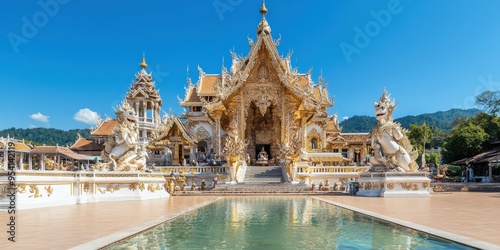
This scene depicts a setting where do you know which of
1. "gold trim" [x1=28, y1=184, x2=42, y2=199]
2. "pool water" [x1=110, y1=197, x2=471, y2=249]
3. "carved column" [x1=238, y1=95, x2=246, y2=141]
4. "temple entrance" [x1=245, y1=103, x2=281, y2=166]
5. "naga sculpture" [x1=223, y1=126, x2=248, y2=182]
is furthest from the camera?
"temple entrance" [x1=245, y1=103, x2=281, y2=166]

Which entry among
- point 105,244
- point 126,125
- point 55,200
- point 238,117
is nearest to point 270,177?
point 238,117

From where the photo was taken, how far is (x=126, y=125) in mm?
12461

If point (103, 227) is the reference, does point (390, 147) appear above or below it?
above

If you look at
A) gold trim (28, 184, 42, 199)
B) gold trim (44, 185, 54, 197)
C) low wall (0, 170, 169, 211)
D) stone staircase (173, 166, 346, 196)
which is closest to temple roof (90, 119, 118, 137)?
stone staircase (173, 166, 346, 196)

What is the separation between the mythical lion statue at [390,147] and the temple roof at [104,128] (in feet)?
102

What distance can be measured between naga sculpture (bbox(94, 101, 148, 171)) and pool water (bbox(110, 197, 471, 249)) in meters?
5.62

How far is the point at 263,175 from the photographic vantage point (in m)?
19.8

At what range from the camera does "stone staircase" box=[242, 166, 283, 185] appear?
18869 mm

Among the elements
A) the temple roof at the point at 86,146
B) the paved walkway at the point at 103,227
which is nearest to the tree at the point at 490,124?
the paved walkway at the point at 103,227

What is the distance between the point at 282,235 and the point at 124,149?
8379 millimetres

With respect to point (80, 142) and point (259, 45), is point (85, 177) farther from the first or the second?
point (80, 142)

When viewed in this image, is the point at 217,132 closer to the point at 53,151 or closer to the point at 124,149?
the point at 124,149

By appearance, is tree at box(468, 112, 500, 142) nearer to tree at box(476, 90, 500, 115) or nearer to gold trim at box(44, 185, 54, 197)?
tree at box(476, 90, 500, 115)

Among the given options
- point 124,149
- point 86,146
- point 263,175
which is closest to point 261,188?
point 263,175
